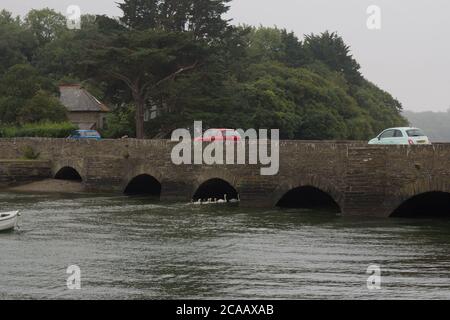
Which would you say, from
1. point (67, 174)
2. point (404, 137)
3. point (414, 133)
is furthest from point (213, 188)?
point (67, 174)

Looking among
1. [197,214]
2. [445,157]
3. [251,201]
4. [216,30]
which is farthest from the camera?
[216,30]

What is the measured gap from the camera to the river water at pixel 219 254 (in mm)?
23359

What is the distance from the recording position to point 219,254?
28.9m

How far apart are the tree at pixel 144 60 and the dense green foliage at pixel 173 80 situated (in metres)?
0.06

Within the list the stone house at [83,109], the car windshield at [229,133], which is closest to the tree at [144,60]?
the car windshield at [229,133]

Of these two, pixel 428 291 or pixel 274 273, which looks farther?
→ pixel 274 273

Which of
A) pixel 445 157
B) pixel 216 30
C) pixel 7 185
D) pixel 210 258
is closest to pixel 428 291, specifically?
pixel 210 258

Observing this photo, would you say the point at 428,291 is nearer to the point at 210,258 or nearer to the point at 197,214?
the point at 210,258

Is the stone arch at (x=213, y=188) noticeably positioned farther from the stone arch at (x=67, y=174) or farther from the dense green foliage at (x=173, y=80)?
the dense green foliage at (x=173, y=80)

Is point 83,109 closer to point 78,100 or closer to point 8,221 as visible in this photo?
point 78,100

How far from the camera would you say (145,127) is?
2470 inches

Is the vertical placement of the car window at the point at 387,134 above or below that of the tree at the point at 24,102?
below

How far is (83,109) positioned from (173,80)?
584 inches
